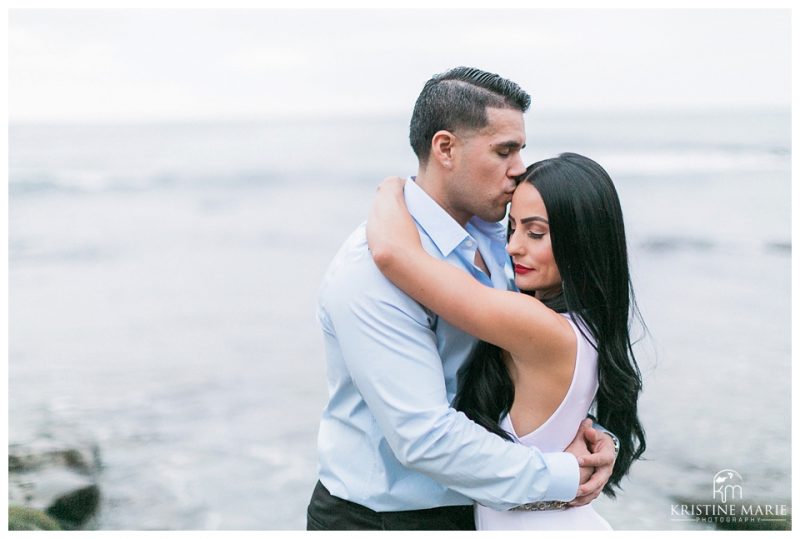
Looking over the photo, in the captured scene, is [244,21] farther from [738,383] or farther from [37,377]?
[738,383]

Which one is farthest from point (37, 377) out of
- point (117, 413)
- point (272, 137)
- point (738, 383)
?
point (272, 137)

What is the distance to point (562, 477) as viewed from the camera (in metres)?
2.33

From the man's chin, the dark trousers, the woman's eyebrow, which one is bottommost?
the dark trousers

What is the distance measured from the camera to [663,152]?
24547mm

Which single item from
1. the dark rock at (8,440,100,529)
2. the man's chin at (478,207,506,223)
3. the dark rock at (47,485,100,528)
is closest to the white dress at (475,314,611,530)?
the man's chin at (478,207,506,223)

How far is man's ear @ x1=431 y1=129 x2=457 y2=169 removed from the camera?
253cm

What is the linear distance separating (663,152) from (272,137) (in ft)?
44.8

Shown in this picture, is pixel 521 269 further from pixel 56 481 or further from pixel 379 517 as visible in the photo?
pixel 56 481

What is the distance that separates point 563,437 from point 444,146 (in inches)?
34.8

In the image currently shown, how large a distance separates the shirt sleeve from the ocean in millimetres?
3946

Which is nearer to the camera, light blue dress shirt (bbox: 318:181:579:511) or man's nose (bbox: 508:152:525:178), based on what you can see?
light blue dress shirt (bbox: 318:181:579:511)

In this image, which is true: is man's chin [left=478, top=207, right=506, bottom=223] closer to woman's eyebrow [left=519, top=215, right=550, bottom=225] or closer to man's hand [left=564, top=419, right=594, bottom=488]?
woman's eyebrow [left=519, top=215, right=550, bottom=225]

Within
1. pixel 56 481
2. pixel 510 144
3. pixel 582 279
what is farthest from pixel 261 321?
pixel 582 279

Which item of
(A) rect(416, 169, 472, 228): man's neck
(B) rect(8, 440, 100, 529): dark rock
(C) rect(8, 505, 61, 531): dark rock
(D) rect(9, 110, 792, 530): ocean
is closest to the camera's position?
(A) rect(416, 169, 472, 228): man's neck
